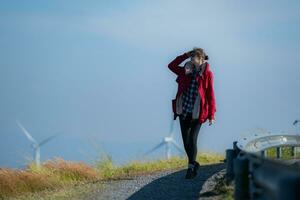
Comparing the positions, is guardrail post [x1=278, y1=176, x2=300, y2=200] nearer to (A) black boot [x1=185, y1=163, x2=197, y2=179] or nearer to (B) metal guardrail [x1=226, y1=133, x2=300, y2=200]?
(B) metal guardrail [x1=226, y1=133, x2=300, y2=200]

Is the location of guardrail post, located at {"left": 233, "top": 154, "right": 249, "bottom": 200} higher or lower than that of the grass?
lower

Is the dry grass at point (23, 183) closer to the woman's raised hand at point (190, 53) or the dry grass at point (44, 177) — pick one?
the dry grass at point (44, 177)

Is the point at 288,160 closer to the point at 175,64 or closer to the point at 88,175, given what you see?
the point at 175,64

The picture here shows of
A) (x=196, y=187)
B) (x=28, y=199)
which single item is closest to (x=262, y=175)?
(x=196, y=187)

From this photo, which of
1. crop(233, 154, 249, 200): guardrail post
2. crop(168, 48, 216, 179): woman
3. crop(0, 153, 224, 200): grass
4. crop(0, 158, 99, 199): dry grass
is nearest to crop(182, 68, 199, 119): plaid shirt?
crop(168, 48, 216, 179): woman

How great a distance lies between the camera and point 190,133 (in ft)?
33.2

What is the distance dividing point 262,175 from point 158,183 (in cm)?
551

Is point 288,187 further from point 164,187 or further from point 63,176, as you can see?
point 63,176

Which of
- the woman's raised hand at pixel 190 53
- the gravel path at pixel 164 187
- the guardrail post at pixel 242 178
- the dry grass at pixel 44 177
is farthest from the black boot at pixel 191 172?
the guardrail post at pixel 242 178

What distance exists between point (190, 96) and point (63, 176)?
3.68 meters

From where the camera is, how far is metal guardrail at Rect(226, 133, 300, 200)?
13.0 feet

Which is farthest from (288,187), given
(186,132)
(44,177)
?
(44,177)

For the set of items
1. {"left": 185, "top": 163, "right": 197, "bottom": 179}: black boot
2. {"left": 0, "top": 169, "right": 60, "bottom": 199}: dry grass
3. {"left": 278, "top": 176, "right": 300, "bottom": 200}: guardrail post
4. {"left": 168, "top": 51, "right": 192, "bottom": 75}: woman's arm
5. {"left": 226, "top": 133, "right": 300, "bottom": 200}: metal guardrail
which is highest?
{"left": 168, "top": 51, "right": 192, "bottom": 75}: woman's arm

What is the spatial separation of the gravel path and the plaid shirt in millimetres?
992
